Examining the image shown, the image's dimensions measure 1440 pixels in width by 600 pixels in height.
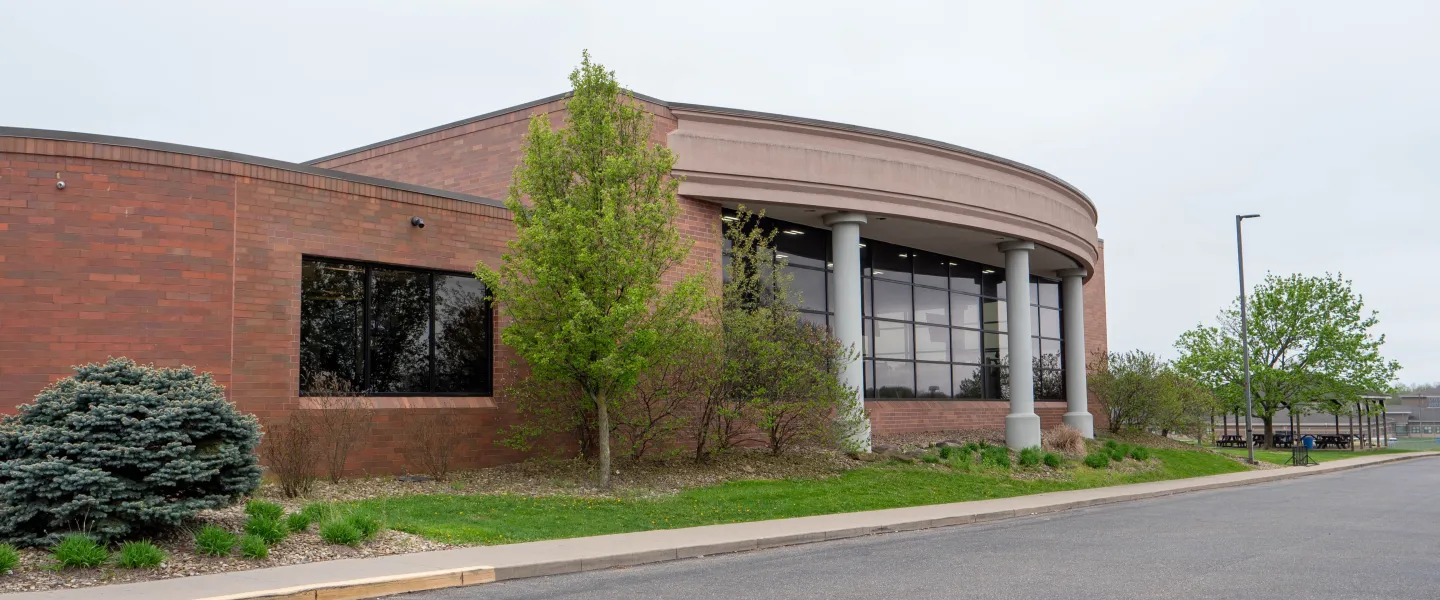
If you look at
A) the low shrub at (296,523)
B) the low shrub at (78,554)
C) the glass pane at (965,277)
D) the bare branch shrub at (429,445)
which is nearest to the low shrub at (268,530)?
the low shrub at (296,523)

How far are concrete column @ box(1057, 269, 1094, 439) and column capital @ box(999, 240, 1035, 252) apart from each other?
19.8 feet

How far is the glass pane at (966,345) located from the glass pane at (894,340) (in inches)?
97.8

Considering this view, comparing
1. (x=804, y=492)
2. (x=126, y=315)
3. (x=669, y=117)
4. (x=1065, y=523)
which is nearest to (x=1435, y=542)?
(x=1065, y=523)

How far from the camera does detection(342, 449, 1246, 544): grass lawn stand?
1338 cm

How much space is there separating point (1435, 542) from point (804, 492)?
874 centimetres

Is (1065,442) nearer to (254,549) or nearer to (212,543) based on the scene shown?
(254,549)

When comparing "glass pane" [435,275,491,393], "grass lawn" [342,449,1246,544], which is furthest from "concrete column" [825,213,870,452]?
"glass pane" [435,275,491,393]

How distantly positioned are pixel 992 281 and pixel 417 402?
21076mm

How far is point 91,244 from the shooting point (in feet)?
47.9

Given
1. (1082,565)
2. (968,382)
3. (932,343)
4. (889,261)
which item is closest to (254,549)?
(1082,565)

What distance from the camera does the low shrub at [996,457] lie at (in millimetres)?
23672

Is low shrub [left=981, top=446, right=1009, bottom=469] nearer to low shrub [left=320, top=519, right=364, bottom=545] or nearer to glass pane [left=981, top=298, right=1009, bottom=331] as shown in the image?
glass pane [left=981, top=298, right=1009, bottom=331]

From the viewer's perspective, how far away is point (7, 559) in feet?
31.8

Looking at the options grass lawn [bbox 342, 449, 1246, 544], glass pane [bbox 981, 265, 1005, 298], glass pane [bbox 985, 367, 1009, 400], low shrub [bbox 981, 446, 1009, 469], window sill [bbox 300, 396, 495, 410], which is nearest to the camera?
grass lawn [bbox 342, 449, 1246, 544]
